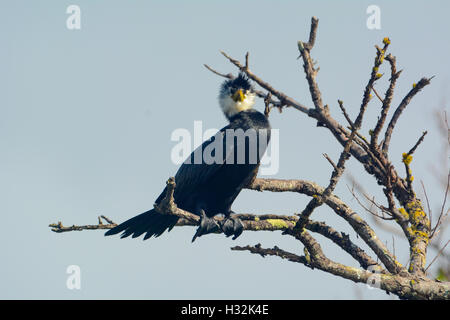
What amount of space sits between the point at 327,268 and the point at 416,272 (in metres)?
1.00

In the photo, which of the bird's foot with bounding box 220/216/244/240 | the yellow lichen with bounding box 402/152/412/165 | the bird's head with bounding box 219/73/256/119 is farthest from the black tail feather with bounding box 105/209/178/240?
the yellow lichen with bounding box 402/152/412/165

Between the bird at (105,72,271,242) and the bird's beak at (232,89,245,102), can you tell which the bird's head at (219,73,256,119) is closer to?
the bird's beak at (232,89,245,102)

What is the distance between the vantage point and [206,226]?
7.17 m

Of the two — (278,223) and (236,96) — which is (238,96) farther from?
(278,223)

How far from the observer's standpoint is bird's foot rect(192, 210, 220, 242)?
23.1 ft

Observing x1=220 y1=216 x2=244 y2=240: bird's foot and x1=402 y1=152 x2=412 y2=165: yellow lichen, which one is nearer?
x1=402 y1=152 x2=412 y2=165: yellow lichen

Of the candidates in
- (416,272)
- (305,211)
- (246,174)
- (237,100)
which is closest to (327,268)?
(305,211)

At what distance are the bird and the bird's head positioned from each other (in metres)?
0.46

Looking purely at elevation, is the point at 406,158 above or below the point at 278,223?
above

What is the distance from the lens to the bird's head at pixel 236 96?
8320mm

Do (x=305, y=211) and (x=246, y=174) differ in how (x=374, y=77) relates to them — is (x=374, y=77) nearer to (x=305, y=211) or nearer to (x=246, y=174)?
(x=305, y=211)

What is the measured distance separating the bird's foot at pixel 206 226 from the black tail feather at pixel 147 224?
0.39 meters

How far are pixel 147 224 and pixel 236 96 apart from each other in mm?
1971

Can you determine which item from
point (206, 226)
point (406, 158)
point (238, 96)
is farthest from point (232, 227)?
point (406, 158)
